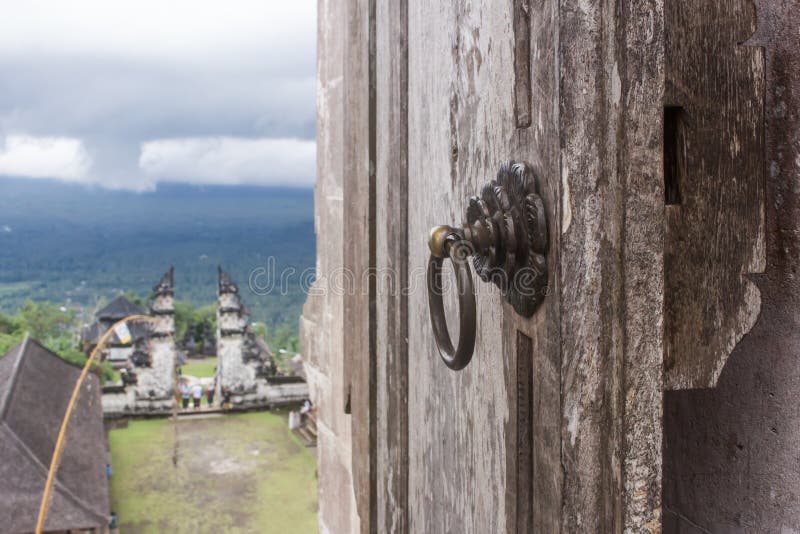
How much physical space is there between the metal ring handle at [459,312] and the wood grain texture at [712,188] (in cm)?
17

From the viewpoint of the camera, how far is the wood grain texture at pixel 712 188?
595mm

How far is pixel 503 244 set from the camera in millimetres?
605

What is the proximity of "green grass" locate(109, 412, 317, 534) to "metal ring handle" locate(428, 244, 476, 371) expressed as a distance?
9.64 m

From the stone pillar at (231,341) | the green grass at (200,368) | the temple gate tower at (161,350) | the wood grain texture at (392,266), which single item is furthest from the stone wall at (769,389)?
the green grass at (200,368)

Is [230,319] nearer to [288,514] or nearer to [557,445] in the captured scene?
[288,514]

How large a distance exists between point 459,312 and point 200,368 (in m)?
24.6

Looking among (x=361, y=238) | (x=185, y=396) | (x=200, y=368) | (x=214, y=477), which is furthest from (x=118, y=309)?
(x=361, y=238)

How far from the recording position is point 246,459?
41.5 ft

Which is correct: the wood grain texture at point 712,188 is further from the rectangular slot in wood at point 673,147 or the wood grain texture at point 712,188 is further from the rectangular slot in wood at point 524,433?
the rectangular slot in wood at point 524,433

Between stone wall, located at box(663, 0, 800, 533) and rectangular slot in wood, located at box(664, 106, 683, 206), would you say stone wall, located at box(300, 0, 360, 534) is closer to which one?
stone wall, located at box(663, 0, 800, 533)

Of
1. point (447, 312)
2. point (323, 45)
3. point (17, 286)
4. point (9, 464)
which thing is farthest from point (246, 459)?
point (17, 286)

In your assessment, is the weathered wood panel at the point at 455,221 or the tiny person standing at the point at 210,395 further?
the tiny person standing at the point at 210,395

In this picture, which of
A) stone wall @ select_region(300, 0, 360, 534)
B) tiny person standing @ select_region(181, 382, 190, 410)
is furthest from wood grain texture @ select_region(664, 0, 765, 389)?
tiny person standing @ select_region(181, 382, 190, 410)

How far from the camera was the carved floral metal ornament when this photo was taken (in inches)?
22.4
